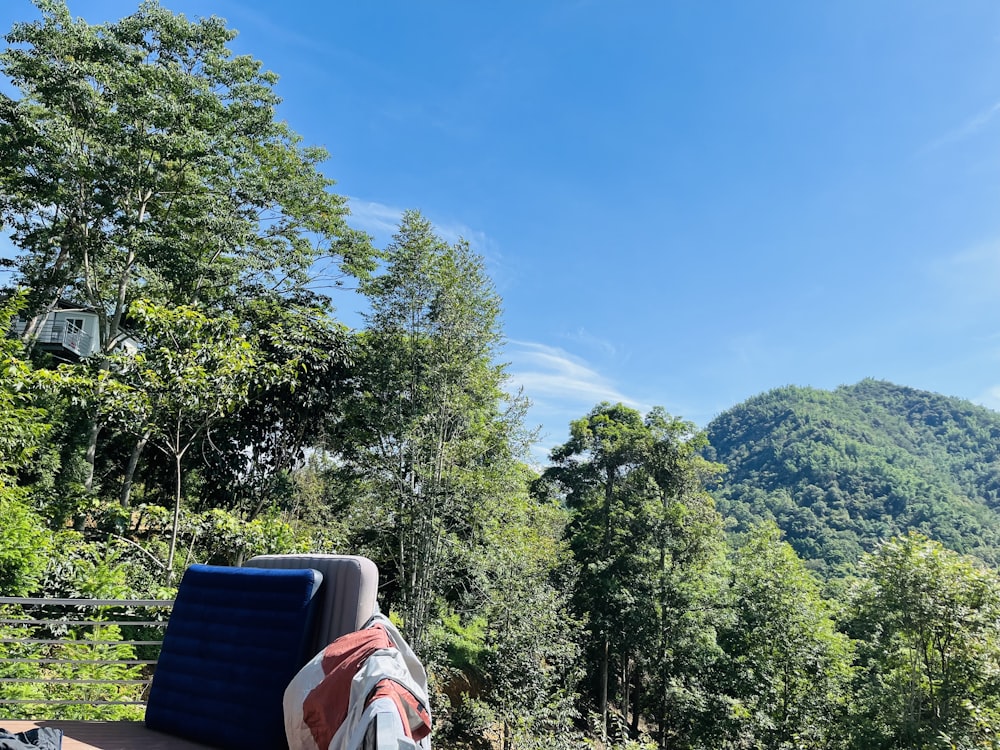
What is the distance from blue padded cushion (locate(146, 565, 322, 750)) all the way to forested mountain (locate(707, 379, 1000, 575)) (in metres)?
23.8

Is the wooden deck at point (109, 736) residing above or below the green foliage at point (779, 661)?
above

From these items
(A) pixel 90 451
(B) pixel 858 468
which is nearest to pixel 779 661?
(A) pixel 90 451

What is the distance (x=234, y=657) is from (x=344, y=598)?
1.48 feet

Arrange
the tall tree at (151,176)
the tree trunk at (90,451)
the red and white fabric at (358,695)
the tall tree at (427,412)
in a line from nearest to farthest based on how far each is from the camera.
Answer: the red and white fabric at (358,695) < the tall tree at (151,176) < the tree trunk at (90,451) < the tall tree at (427,412)

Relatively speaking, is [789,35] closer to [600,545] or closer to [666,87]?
[666,87]

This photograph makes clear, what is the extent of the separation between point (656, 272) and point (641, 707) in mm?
10812

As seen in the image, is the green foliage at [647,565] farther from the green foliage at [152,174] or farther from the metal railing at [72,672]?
the metal railing at [72,672]

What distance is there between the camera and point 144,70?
27.4ft

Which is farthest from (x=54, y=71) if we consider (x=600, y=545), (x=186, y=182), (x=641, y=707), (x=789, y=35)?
(x=641, y=707)

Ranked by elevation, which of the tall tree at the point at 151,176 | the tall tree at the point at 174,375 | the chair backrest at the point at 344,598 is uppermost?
the tall tree at the point at 151,176

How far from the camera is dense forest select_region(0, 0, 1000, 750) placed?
8.10 meters

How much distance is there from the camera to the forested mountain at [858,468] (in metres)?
34.3

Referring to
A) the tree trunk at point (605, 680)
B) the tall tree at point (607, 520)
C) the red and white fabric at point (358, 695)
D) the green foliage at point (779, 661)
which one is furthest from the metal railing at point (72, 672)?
the tree trunk at point (605, 680)

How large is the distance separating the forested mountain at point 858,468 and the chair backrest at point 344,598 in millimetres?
23766
